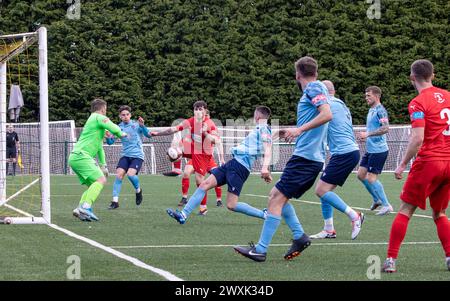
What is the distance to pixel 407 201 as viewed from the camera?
8719 millimetres

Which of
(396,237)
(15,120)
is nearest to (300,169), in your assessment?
(396,237)

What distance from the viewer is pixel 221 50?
4234 cm

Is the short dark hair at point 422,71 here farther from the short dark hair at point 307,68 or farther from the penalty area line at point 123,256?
the penalty area line at point 123,256

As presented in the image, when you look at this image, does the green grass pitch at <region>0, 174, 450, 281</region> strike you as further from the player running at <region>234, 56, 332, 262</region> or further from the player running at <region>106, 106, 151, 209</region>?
the player running at <region>106, 106, 151, 209</region>

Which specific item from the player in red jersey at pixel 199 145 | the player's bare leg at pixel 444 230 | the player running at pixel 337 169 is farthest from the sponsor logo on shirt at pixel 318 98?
the player in red jersey at pixel 199 145

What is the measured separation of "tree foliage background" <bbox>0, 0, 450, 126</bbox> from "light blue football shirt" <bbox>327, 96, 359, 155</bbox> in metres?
29.8

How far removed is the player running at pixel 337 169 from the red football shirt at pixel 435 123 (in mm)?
2843

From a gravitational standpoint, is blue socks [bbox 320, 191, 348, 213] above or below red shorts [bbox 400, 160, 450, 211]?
below

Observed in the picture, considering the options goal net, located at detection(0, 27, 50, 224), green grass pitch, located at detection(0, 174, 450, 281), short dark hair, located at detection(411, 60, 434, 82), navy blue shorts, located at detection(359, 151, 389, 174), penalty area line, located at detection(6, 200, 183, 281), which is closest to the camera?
penalty area line, located at detection(6, 200, 183, 281)

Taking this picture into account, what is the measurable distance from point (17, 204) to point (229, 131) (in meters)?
22.4

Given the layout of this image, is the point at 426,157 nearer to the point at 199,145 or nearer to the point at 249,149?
the point at 249,149

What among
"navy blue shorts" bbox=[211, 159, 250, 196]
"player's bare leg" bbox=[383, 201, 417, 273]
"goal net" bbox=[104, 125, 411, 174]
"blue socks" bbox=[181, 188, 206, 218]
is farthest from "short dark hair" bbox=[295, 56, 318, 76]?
"goal net" bbox=[104, 125, 411, 174]

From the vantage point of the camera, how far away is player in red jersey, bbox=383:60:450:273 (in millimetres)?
8602
